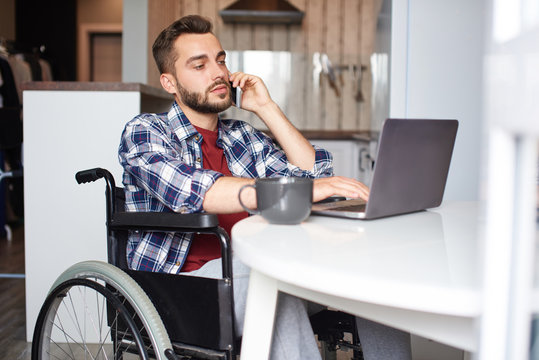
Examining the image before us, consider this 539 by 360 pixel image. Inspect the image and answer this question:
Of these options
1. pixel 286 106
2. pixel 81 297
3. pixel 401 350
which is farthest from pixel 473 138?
pixel 286 106

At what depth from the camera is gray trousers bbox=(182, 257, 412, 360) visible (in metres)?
1.06

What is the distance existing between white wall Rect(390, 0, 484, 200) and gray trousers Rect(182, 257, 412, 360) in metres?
0.96

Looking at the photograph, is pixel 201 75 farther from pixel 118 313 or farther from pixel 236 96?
pixel 118 313

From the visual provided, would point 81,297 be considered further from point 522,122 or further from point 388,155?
point 522,122

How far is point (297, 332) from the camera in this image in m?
1.08

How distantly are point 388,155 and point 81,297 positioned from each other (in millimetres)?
1776

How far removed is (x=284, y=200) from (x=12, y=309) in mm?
2294

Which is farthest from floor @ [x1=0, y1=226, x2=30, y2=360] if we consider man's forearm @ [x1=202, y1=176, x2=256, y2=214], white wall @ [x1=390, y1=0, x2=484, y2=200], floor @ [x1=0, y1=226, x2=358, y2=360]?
white wall @ [x1=390, y1=0, x2=484, y2=200]

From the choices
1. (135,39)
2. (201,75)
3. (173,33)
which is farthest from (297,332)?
(135,39)

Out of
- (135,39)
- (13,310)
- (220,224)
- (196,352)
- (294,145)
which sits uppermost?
(135,39)

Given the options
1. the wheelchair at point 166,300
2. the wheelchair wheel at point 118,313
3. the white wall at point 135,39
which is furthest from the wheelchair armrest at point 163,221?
the white wall at point 135,39

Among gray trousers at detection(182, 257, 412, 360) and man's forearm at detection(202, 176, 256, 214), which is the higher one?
man's forearm at detection(202, 176, 256, 214)

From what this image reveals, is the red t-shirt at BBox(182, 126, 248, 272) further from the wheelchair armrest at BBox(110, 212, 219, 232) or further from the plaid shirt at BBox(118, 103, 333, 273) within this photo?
the wheelchair armrest at BBox(110, 212, 219, 232)

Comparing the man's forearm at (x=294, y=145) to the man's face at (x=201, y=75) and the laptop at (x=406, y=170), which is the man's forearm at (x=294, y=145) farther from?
the laptop at (x=406, y=170)
